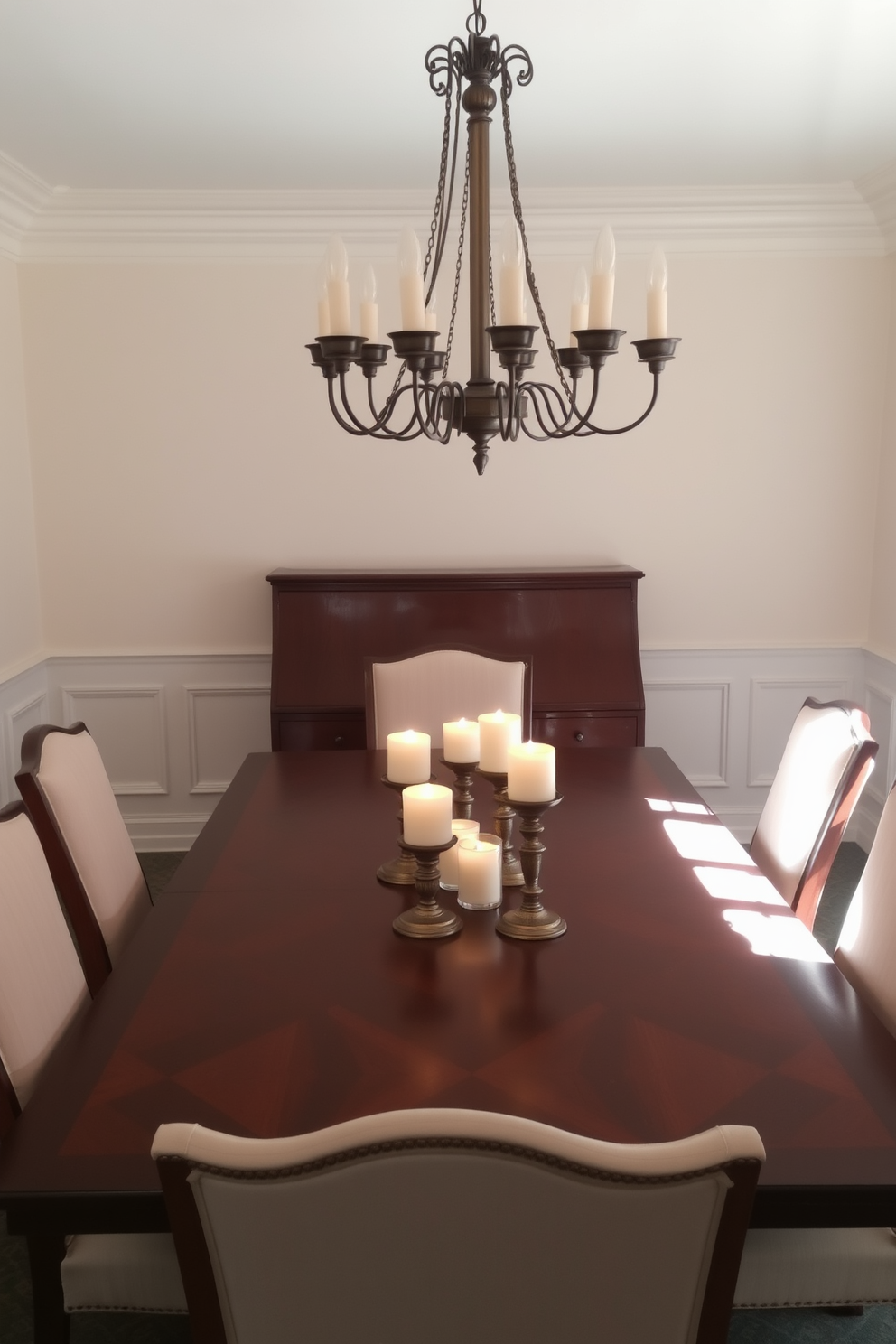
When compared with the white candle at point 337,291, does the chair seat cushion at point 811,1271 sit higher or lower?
lower

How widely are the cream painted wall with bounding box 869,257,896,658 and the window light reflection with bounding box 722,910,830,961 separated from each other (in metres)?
2.40

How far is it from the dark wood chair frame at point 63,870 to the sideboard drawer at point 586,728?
198 centimetres

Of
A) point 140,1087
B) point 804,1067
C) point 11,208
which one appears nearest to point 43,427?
point 11,208

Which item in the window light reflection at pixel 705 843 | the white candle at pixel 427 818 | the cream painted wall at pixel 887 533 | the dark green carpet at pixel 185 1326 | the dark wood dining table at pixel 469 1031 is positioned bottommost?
the dark green carpet at pixel 185 1326

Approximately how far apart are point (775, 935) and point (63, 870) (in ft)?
4.20

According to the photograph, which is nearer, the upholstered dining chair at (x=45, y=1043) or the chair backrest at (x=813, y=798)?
the upholstered dining chair at (x=45, y=1043)

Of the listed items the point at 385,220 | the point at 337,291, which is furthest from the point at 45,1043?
the point at 385,220

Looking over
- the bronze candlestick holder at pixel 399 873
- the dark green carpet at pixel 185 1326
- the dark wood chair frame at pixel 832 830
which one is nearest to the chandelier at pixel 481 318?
the bronze candlestick holder at pixel 399 873

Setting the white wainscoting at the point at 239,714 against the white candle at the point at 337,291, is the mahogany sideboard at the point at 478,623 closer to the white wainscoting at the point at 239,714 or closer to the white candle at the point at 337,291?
the white wainscoting at the point at 239,714

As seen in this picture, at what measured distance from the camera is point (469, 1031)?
Answer: 1.46 m

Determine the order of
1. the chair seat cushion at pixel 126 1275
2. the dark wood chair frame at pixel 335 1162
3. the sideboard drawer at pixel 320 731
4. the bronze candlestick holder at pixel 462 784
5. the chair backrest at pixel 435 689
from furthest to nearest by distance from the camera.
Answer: the sideboard drawer at pixel 320 731
the chair backrest at pixel 435 689
the bronze candlestick holder at pixel 462 784
the chair seat cushion at pixel 126 1275
the dark wood chair frame at pixel 335 1162

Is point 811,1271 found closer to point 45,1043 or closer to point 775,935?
point 775,935

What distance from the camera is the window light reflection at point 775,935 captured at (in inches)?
66.9

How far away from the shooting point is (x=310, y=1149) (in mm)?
844
